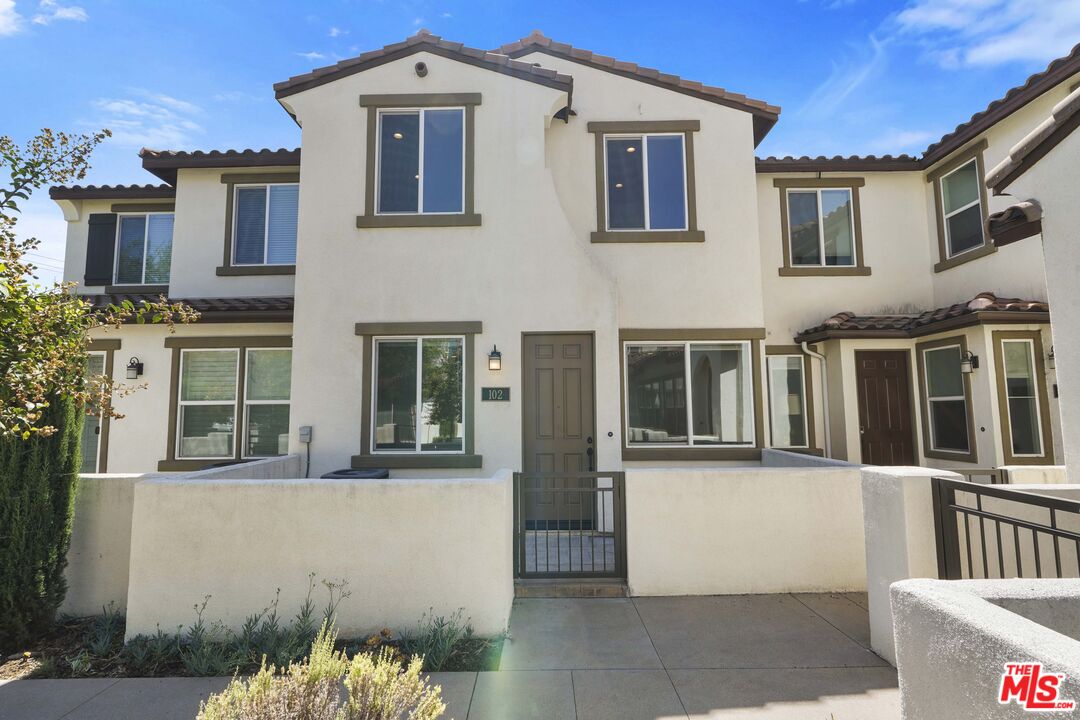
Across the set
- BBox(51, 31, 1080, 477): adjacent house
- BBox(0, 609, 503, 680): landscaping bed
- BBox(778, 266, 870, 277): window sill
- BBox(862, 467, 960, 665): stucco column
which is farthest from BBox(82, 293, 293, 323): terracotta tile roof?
BBox(778, 266, 870, 277): window sill

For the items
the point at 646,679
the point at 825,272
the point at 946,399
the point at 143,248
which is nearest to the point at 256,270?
the point at 143,248

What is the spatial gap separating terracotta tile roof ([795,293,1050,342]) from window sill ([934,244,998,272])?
83cm

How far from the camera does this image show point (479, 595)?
486 centimetres

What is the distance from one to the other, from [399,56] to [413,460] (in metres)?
6.51

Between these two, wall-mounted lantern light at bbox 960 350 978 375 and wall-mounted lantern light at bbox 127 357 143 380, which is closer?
wall-mounted lantern light at bbox 960 350 978 375

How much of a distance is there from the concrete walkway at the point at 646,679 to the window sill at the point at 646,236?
584cm

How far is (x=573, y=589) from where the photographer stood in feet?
18.8

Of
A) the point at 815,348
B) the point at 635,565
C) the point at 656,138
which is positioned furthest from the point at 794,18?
the point at 635,565

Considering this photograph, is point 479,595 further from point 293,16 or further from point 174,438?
point 293,16

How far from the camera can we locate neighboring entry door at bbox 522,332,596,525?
8.02 metres

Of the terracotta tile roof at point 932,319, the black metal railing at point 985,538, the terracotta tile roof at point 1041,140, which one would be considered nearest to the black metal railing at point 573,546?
the black metal railing at point 985,538

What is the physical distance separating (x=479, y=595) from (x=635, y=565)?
1791mm

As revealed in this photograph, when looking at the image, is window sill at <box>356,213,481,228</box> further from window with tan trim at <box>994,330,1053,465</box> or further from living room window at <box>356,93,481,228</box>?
window with tan trim at <box>994,330,1053,465</box>

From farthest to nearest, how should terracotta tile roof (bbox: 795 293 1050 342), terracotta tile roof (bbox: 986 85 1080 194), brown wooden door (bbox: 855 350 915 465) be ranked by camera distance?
1. brown wooden door (bbox: 855 350 915 465)
2. terracotta tile roof (bbox: 795 293 1050 342)
3. terracotta tile roof (bbox: 986 85 1080 194)
